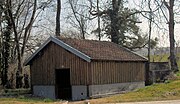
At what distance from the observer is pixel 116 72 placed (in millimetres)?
28875

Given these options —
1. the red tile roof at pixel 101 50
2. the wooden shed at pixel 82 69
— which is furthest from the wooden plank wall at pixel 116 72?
the red tile roof at pixel 101 50

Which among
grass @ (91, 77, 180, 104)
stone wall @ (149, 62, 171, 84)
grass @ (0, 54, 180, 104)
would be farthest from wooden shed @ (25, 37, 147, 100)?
stone wall @ (149, 62, 171, 84)

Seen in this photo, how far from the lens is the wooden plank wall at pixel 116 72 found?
2683cm

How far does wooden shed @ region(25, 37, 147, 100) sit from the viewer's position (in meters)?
26.6

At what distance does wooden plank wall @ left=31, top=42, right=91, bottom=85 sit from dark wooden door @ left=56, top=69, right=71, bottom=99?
868 mm

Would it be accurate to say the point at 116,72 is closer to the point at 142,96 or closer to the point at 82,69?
the point at 82,69

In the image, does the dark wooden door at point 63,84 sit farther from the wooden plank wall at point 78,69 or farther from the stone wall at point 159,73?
the stone wall at point 159,73

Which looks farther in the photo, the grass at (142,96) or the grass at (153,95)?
the grass at (153,95)

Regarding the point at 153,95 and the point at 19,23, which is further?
the point at 19,23

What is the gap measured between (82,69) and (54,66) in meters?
2.94

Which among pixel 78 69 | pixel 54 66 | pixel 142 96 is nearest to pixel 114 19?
pixel 54 66

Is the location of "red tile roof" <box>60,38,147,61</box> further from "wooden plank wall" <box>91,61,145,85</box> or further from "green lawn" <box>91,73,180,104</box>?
"green lawn" <box>91,73,180,104</box>

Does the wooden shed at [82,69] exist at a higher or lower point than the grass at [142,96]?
higher

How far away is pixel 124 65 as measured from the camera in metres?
29.9
